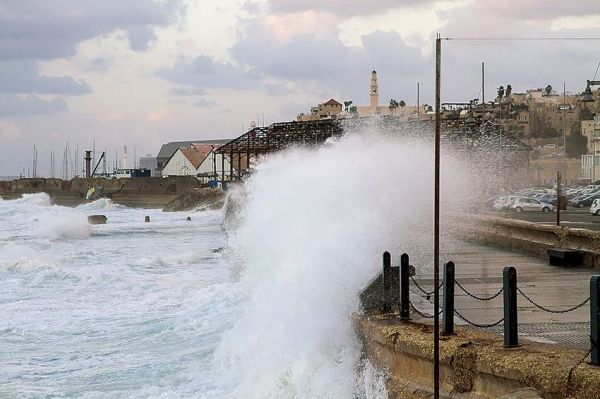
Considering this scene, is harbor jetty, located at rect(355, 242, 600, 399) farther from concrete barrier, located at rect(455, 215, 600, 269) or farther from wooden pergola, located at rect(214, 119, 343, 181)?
wooden pergola, located at rect(214, 119, 343, 181)

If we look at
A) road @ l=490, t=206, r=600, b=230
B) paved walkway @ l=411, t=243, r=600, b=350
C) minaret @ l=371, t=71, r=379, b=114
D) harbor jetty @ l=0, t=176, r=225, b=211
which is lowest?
harbor jetty @ l=0, t=176, r=225, b=211

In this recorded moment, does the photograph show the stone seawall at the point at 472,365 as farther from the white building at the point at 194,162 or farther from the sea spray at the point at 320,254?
the white building at the point at 194,162

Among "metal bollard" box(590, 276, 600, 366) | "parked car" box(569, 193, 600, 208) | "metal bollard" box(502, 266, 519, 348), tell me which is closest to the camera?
"metal bollard" box(590, 276, 600, 366)

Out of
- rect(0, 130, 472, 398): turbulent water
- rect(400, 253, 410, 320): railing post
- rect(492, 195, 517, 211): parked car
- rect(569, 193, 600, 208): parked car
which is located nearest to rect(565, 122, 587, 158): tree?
rect(569, 193, 600, 208): parked car

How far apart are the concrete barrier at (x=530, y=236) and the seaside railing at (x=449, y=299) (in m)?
5.12

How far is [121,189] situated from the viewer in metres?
93.9

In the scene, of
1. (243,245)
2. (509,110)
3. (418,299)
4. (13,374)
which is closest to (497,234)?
(243,245)

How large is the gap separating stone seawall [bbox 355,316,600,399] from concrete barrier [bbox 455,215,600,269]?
640 cm

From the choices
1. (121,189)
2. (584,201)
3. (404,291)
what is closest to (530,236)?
(404,291)

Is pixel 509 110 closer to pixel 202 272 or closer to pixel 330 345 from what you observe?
pixel 202 272

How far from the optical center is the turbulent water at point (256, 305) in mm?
9812

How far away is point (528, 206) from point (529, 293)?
27457 millimetres

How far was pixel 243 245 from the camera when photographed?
19.7m

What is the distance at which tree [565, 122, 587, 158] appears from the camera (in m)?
89.1
